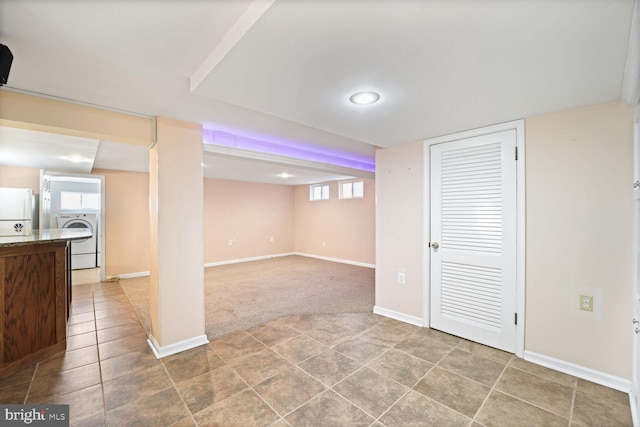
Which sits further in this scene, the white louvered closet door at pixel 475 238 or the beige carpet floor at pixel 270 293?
the beige carpet floor at pixel 270 293

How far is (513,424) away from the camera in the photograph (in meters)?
1.54

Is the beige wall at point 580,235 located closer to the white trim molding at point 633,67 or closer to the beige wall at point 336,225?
the white trim molding at point 633,67

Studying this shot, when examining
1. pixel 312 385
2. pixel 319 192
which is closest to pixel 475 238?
pixel 312 385

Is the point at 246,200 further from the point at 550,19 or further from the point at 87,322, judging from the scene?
the point at 550,19

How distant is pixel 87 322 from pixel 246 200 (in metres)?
4.38

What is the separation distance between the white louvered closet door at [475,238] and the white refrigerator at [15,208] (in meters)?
6.35

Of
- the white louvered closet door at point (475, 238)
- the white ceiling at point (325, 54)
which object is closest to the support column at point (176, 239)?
the white ceiling at point (325, 54)

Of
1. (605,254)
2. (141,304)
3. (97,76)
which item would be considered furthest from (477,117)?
(141,304)

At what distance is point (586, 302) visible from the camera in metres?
1.96

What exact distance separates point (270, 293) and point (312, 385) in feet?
7.91

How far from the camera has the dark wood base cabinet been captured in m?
2.02

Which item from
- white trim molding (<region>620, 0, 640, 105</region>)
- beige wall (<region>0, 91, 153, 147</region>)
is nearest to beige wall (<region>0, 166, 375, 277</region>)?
beige wall (<region>0, 91, 153, 147</region>)

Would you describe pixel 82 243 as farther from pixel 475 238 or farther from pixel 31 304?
pixel 475 238
